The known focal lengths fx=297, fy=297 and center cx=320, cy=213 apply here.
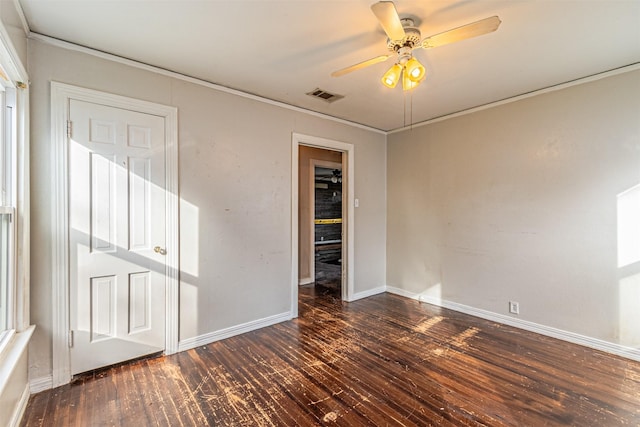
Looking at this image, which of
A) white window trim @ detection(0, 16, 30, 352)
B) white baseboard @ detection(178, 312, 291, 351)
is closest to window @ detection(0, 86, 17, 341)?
white window trim @ detection(0, 16, 30, 352)

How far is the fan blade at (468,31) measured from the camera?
5.09ft

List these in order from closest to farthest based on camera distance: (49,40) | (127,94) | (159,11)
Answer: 1. (159,11)
2. (49,40)
3. (127,94)

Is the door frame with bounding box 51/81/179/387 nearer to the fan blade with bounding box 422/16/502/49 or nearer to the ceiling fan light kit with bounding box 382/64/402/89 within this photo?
the ceiling fan light kit with bounding box 382/64/402/89

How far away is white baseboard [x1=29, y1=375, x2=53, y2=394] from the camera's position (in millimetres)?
2082

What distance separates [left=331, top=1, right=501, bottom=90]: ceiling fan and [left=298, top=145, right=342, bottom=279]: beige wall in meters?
3.17

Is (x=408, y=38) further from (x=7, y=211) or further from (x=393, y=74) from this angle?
(x=7, y=211)

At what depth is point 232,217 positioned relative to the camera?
3072 mm

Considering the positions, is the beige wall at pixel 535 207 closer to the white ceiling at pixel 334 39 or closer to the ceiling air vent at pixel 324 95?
the white ceiling at pixel 334 39

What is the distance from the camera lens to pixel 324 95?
3227mm

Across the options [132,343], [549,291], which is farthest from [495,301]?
[132,343]

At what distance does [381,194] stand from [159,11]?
11.6ft

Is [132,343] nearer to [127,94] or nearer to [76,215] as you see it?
[76,215]

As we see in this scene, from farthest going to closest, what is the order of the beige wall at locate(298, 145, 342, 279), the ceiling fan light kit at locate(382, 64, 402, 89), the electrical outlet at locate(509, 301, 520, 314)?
the beige wall at locate(298, 145, 342, 279) < the electrical outlet at locate(509, 301, 520, 314) < the ceiling fan light kit at locate(382, 64, 402, 89)

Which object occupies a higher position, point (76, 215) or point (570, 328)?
point (76, 215)
